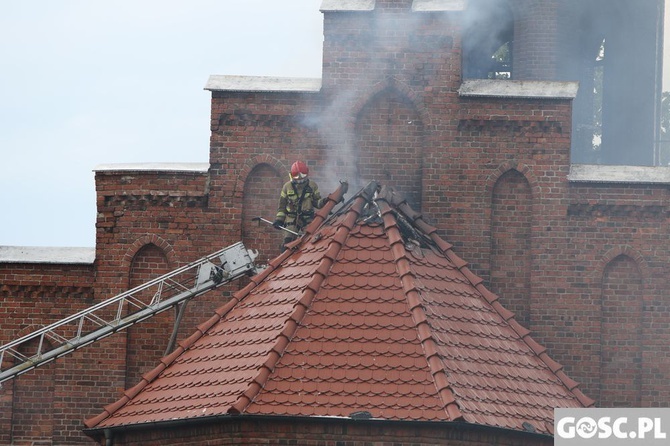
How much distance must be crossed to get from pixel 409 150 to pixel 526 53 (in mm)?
8090

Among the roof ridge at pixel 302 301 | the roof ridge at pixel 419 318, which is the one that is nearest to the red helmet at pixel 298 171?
the roof ridge at pixel 302 301

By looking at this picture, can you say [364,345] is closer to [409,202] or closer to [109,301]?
[409,202]

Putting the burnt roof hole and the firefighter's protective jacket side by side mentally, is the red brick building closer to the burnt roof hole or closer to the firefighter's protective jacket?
the firefighter's protective jacket

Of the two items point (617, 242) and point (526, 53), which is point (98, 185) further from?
point (526, 53)

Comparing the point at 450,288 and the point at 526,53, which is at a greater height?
the point at 526,53

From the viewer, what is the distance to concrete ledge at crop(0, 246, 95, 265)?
31.2m

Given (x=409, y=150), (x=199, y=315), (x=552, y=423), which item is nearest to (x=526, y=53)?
(x=409, y=150)

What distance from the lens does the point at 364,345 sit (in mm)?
26031

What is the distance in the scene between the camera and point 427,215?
30.5m

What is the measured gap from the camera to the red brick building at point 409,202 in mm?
30484

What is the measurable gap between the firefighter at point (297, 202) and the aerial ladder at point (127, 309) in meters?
0.89

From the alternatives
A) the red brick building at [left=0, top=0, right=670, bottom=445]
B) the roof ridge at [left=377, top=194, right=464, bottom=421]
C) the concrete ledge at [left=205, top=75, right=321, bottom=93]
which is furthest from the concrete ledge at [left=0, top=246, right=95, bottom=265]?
the roof ridge at [left=377, top=194, right=464, bottom=421]

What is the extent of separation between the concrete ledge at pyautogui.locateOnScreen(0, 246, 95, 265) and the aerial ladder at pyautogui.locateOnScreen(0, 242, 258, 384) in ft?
3.09

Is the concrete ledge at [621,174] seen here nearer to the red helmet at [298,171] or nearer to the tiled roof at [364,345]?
the tiled roof at [364,345]
